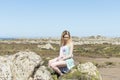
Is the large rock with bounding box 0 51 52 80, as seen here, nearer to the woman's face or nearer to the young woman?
the young woman

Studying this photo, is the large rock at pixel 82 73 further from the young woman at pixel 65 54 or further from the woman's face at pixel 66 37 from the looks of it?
the woman's face at pixel 66 37

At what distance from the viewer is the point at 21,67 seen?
582 inches

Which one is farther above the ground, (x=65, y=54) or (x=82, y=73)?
(x=65, y=54)

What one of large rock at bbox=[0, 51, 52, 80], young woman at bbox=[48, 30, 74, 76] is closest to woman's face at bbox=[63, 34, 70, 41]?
young woman at bbox=[48, 30, 74, 76]

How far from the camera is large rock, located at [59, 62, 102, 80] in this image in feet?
50.7

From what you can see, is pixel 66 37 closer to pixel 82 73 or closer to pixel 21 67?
pixel 82 73

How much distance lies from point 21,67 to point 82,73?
2.86 m

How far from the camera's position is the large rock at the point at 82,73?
1547 cm

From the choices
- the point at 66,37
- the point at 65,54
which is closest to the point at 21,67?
the point at 65,54

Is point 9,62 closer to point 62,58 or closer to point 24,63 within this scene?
point 24,63

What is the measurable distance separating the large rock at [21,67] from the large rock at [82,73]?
0.92m

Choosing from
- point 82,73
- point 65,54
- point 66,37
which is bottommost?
point 82,73

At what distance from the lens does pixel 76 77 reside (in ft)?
51.1

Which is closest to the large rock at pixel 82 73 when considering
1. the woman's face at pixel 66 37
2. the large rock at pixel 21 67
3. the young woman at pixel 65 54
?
the young woman at pixel 65 54
